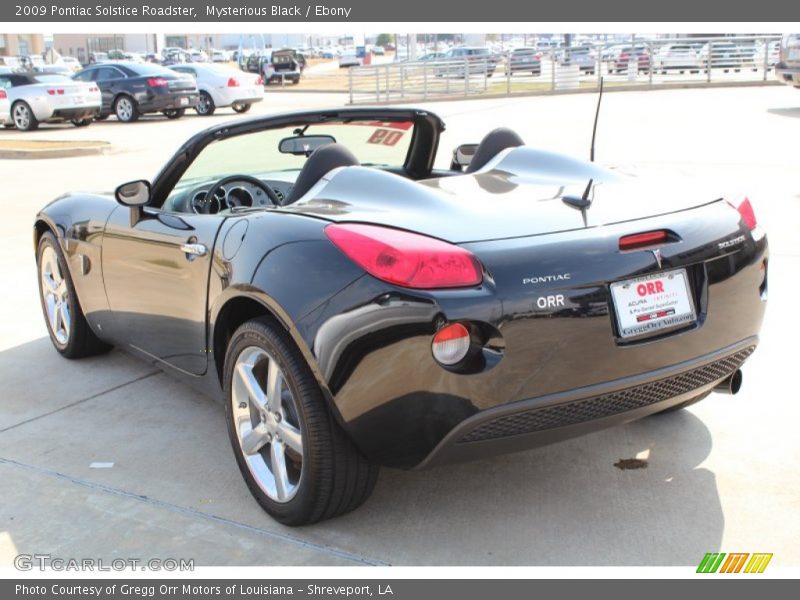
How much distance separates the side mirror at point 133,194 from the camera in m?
4.31

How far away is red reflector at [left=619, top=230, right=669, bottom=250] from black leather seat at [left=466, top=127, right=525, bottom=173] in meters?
1.26

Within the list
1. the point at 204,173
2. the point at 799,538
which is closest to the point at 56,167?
the point at 204,173

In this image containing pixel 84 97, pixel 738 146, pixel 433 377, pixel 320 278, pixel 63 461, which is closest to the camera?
pixel 433 377

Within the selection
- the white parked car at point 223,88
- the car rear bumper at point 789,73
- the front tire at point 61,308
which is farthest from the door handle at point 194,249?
the white parked car at point 223,88

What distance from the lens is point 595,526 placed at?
342cm

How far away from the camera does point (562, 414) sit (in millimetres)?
3102

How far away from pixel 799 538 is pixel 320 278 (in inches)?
70.3

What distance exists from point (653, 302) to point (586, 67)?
33.5 meters

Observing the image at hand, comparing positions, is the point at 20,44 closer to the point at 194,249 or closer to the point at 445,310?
the point at 194,249

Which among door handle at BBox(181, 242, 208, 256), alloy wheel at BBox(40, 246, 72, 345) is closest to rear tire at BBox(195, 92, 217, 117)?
alloy wheel at BBox(40, 246, 72, 345)

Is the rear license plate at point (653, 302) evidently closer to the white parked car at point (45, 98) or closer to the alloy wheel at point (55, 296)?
the alloy wheel at point (55, 296)

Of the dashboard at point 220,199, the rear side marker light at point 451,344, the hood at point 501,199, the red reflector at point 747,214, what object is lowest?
the rear side marker light at point 451,344

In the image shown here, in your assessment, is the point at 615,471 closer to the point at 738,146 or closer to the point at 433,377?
the point at 433,377

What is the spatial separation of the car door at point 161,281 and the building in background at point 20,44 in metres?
93.0
